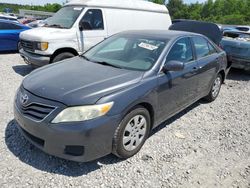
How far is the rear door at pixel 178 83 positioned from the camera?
11.3 feet

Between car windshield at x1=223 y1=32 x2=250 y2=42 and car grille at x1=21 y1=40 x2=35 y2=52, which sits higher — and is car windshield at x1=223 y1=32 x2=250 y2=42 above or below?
above

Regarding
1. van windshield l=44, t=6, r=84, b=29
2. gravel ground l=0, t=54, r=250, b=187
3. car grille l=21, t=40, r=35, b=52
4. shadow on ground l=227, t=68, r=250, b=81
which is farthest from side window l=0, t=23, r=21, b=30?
shadow on ground l=227, t=68, r=250, b=81

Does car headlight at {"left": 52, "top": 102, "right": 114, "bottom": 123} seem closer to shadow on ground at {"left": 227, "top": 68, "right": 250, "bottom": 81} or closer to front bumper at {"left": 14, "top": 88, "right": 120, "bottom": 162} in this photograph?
front bumper at {"left": 14, "top": 88, "right": 120, "bottom": 162}

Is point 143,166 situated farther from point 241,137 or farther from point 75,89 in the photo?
point 241,137

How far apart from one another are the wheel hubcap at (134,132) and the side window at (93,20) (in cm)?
431

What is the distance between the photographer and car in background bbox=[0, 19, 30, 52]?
9.52 metres

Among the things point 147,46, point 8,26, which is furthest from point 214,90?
point 8,26

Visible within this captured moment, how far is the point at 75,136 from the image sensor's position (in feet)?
8.32

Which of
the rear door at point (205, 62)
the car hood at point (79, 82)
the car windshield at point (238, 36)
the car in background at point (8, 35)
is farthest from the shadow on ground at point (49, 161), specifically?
the car in background at point (8, 35)

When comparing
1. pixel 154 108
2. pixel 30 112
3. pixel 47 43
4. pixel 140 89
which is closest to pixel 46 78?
pixel 30 112

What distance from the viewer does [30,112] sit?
2771 millimetres

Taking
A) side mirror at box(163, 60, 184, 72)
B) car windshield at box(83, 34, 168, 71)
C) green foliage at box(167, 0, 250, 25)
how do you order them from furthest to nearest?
1. green foliage at box(167, 0, 250, 25)
2. car windshield at box(83, 34, 168, 71)
3. side mirror at box(163, 60, 184, 72)

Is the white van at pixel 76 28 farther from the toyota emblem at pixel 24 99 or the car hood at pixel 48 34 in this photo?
Answer: the toyota emblem at pixel 24 99

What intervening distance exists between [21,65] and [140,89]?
598 centimetres
